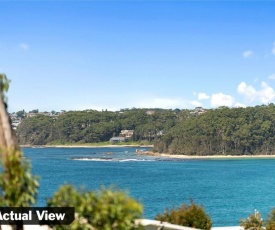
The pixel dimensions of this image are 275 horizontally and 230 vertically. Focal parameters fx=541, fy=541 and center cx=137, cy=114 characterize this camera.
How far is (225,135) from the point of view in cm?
12425

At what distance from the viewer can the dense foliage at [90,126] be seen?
163000 mm

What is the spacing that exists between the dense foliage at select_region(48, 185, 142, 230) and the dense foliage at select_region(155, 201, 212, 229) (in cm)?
756

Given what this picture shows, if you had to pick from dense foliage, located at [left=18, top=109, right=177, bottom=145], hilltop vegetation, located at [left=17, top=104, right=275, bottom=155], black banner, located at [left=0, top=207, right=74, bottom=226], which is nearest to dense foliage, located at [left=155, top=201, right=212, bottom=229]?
black banner, located at [left=0, top=207, right=74, bottom=226]

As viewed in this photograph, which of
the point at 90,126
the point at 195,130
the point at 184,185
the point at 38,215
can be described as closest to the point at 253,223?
the point at 38,215

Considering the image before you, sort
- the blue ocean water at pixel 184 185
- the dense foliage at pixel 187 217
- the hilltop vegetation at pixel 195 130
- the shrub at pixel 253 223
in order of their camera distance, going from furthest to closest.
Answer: the hilltop vegetation at pixel 195 130
the blue ocean water at pixel 184 185
the shrub at pixel 253 223
the dense foliage at pixel 187 217

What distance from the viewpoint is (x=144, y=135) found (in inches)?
6407

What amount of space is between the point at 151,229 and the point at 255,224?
859cm

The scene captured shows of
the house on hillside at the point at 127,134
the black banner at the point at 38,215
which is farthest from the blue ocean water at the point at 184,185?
the house on hillside at the point at 127,134

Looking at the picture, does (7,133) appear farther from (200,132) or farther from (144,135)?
(144,135)

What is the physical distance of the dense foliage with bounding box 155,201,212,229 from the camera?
505 inches

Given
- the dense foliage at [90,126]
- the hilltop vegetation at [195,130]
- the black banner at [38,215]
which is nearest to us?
the black banner at [38,215]

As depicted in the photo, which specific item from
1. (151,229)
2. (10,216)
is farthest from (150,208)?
(10,216)

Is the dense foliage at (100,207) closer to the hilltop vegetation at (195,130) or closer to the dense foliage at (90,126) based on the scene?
the hilltop vegetation at (195,130)

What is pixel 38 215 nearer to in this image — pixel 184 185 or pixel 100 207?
pixel 100 207
